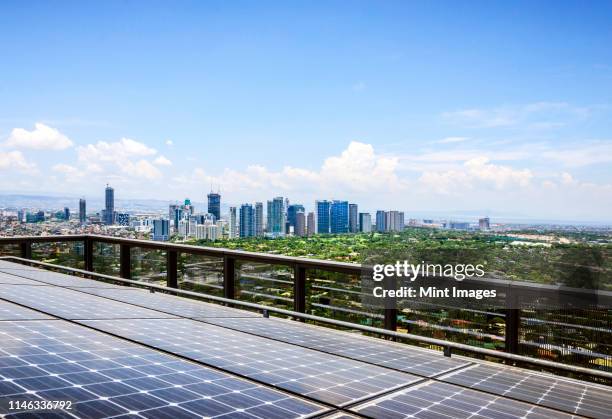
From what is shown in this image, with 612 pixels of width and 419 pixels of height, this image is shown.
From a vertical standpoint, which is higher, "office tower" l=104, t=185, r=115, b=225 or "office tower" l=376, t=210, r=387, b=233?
"office tower" l=104, t=185, r=115, b=225

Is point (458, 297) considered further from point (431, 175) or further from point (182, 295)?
point (431, 175)

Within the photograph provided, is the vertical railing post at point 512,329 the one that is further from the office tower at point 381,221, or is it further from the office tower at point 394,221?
the office tower at point 394,221

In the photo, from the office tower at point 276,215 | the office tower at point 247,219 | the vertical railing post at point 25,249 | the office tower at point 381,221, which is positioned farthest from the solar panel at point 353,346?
the office tower at point 276,215

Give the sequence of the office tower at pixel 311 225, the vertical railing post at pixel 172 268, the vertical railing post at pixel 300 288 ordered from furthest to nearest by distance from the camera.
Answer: the office tower at pixel 311 225 → the vertical railing post at pixel 172 268 → the vertical railing post at pixel 300 288

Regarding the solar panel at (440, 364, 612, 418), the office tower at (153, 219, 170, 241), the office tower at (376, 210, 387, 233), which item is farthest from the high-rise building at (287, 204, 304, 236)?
the solar panel at (440, 364, 612, 418)

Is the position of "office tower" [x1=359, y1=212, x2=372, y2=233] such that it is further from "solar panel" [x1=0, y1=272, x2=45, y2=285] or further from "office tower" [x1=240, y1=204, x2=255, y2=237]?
"solar panel" [x1=0, y1=272, x2=45, y2=285]
